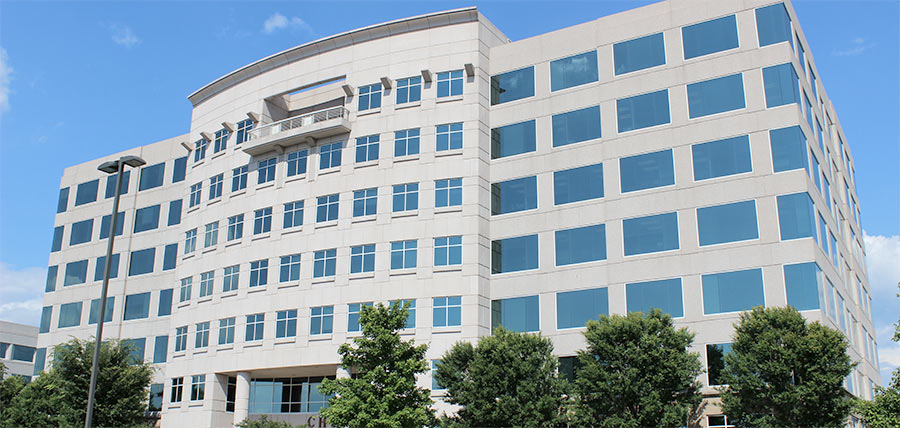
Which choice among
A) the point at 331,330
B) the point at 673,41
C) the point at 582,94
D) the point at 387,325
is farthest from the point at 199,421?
the point at 673,41

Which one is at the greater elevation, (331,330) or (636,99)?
(636,99)

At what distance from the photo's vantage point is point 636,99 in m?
43.1

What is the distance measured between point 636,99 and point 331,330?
67.4 feet

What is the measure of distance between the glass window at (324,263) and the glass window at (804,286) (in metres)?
23.8

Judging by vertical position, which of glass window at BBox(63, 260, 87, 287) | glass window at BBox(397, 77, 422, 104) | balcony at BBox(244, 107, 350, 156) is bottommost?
glass window at BBox(63, 260, 87, 287)

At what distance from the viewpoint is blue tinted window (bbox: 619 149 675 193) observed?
41.2 metres

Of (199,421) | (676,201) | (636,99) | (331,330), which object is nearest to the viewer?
(676,201)

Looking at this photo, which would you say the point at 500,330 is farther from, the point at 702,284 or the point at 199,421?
the point at 199,421

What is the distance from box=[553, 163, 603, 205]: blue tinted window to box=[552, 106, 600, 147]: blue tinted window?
1707 millimetres

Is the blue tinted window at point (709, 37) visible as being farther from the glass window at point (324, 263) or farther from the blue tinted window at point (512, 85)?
the glass window at point (324, 263)

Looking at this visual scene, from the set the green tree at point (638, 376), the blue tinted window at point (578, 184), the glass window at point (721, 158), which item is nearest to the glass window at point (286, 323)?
the blue tinted window at point (578, 184)

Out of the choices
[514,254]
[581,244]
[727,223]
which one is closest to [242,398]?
[514,254]

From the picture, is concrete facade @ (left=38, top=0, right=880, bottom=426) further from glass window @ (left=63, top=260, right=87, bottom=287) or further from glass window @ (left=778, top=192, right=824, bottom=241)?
glass window @ (left=63, top=260, right=87, bottom=287)

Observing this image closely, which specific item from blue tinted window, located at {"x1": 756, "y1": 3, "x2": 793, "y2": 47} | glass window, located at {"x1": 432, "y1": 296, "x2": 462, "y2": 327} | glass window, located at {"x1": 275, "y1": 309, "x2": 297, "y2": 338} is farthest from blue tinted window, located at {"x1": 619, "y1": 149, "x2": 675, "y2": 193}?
glass window, located at {"x1": 275, "y1": 309, "x2": 297, "y2": 338}
